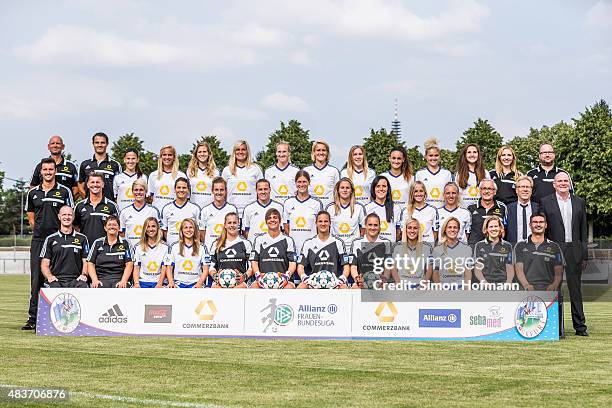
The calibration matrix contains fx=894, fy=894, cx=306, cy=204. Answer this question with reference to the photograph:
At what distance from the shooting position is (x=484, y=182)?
12344 mm

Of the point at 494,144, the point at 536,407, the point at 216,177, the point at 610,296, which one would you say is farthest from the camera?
the point at 494,144

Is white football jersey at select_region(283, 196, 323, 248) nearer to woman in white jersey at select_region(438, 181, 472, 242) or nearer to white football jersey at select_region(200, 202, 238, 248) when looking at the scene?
white football jersey at select_region(200, 202, 238, 248)

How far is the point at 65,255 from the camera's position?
41.2 ft

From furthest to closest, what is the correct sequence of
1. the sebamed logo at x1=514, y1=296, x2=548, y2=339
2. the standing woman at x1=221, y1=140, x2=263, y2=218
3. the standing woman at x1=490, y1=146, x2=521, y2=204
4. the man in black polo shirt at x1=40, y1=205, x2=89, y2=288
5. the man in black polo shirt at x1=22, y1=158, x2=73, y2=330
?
the standing woman at x1=221, y1=140, x2=263, y2=218 < the man in black polo shirt at x1=22, y1=158, x2=73, y2=330 < the standing woman at x1=490, y1=146, x2=521, y2=204 < the man in black polo shirt at x1=40, y1=205, x2=89, y2=288 < the sebamed logo at x1=514, y1=296, x2=548, y2=339

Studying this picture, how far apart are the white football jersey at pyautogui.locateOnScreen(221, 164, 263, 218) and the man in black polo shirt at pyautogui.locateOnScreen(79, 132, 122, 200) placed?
1.81 metres

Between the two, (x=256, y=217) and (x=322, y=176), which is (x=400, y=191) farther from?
(x=256, y=217)

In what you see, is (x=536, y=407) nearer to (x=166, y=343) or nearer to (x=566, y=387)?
(x=566, y=387)

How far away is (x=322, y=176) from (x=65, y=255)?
13.2 feet

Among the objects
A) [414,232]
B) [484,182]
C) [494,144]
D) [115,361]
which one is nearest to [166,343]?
[115,361]

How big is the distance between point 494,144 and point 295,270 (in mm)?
31475

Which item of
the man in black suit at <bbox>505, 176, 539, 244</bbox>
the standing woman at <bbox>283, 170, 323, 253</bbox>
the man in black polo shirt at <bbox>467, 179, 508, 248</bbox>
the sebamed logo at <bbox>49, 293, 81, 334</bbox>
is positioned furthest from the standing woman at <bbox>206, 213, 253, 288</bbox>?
the man in black suit at <bbox>505, 176, 539, 244</bbox>

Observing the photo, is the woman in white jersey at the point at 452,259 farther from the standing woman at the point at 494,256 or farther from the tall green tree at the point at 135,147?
the tall green tree at the point at 135,147

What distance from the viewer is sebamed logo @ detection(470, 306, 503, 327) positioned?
11.3m

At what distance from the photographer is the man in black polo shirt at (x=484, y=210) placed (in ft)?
40.4
